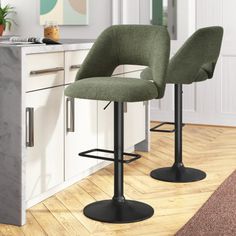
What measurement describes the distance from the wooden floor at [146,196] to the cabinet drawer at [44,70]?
0.67 m

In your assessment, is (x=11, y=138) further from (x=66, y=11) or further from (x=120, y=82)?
(x=66, y=11)

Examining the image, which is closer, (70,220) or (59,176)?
(70,220)

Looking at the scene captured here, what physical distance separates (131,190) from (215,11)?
2879 millimetres

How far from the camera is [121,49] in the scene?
3088 mm

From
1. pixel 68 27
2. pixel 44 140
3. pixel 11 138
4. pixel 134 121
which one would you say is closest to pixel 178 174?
pixel 134 121

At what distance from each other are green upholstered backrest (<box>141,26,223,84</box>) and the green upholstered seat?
39cm

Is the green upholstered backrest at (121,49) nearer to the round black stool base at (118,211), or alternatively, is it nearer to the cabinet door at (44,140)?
the cabinet door at (44,140)

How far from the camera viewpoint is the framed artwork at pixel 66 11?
608 centimetres

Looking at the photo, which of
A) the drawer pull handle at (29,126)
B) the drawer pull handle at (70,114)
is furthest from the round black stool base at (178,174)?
the drawer pull handle at (29,126)

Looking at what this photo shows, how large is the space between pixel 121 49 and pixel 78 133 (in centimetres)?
62

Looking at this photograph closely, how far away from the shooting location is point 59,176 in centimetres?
321

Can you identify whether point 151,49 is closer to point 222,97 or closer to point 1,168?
point 1,168

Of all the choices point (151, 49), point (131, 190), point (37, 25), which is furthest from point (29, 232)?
point (37, 25)

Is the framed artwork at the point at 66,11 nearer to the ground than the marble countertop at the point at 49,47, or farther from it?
farther from it
